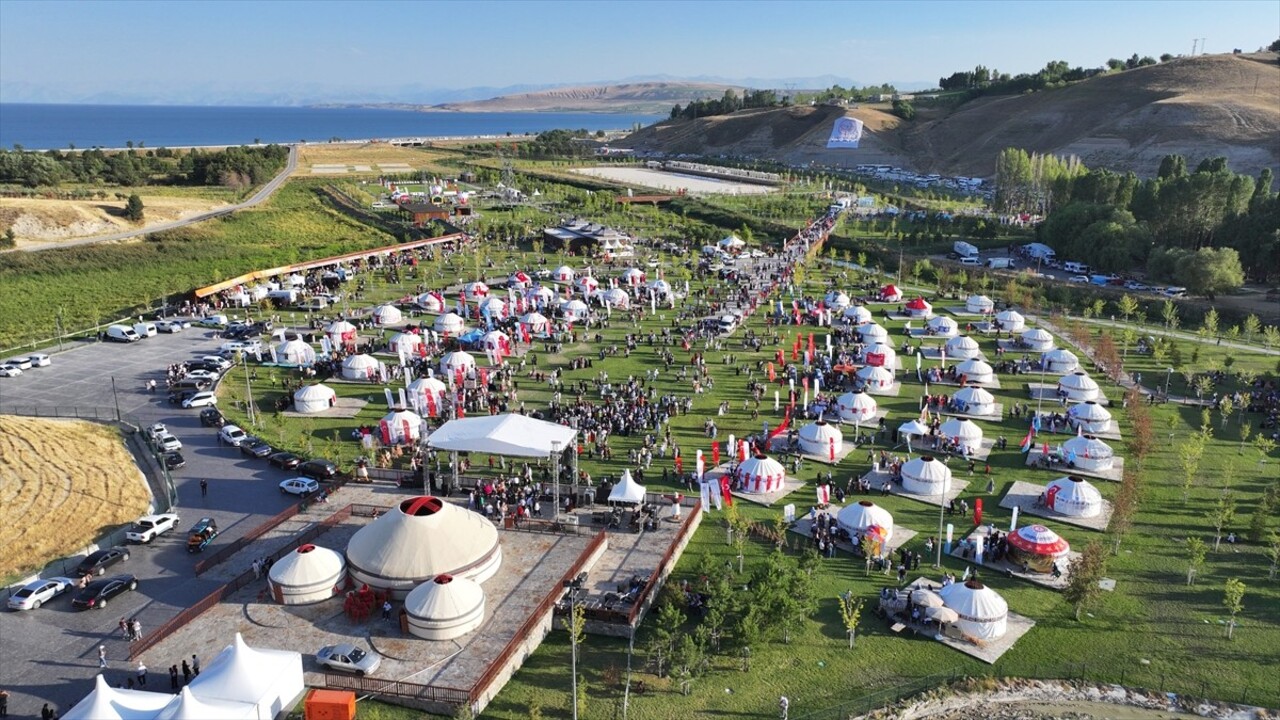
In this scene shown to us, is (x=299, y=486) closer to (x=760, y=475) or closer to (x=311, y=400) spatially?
(x=311, y=400)

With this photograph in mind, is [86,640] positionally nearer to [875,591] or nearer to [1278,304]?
[875,591]

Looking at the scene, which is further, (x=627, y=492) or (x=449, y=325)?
(x=449, y=325)

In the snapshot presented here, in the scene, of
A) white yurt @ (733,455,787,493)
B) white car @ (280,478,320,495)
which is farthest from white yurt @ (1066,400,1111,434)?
white car @ (280,478,320,495)

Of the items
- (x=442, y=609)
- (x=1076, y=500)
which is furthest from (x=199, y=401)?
(x=1076, y=500)

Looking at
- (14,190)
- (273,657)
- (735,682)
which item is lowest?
(735,682)

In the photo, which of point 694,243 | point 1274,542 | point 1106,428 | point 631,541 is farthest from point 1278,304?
point 631,541

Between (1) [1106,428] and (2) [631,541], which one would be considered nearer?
(2) [631,541]
